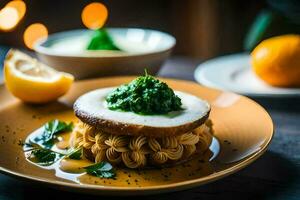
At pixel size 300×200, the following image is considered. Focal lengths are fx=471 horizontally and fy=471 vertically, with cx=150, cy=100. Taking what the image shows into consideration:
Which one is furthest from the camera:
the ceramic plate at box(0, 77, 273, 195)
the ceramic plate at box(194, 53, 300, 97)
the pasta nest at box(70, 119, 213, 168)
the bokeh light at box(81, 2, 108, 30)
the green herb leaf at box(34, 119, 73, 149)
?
the bokeh light at box(81, 2, 108, 30)

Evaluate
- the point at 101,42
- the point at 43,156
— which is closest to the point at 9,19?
the point at 101,42

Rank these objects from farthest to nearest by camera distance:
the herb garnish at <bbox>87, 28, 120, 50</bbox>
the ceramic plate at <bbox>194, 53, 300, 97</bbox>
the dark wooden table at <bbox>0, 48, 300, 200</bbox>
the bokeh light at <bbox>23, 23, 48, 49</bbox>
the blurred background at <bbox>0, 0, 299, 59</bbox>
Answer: the bokeh light at <bbox>23, 23, 48, 49</bbox> < the blurred background at <bbox>0, 0, 299, 59</bbox> < the herb garnish at <bbox>87, 28, 120, 50</bbox> < the ceramic plate at <bbox>194, 53, 300, 97</bbox> < the dark wooden table at <bbox>0, 48, 300, 200</bbox>

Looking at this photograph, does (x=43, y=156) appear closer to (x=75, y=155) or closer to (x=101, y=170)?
(x=75, y=155)

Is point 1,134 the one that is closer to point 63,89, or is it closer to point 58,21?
point 63,89

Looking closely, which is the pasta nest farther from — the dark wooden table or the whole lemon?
the whole lemon

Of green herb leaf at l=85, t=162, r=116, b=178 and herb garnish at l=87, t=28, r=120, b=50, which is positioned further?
herb garnish at l=87, t=28, r=120, b=50

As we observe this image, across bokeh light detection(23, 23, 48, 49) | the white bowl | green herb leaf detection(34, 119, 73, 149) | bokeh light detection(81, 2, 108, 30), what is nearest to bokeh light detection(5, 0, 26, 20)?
bokeh light detection(23, 23, 48, 49)

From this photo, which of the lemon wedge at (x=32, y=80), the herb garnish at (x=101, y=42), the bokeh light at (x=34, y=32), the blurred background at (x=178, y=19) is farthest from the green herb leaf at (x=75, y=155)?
the bokeh light at (x=34, y=32)
